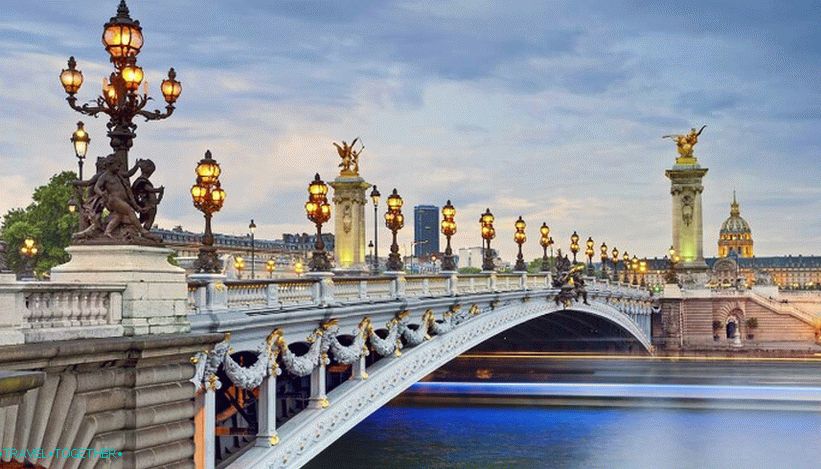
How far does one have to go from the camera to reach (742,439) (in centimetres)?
4991

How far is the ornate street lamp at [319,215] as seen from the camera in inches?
1063

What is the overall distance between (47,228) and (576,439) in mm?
32789


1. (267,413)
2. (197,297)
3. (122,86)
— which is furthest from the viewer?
(267,413)

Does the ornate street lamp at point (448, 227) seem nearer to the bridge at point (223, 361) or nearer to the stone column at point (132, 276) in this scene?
the bridge at point (223, 361)

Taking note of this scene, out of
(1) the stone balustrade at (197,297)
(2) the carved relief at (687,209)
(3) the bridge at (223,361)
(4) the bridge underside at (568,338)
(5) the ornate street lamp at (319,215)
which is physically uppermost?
(2) the carved relief at (687,209)

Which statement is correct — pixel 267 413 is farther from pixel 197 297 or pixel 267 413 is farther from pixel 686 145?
pixel 686 145

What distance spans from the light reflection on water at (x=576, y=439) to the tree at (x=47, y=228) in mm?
20110

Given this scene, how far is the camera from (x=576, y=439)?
1983 inches

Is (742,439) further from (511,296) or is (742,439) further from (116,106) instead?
(116,106)

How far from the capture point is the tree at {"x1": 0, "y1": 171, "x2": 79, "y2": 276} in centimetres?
6425

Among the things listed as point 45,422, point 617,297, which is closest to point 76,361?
point 45,422

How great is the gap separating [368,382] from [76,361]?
15.2 m

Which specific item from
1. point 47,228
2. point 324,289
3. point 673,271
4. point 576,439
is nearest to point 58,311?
point 324,289

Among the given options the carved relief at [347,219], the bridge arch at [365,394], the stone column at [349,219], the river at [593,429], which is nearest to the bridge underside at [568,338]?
the river at [593,429]
